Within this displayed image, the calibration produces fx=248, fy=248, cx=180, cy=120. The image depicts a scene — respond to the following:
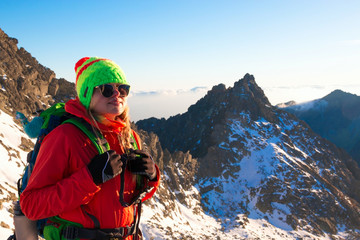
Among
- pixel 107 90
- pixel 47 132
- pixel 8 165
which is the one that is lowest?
pixel 8 165

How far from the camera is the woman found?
292 cm

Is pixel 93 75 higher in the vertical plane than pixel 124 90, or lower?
higher

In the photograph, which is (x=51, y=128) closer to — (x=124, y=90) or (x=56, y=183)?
(x=56, y=183)

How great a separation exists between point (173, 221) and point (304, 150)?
74903 mm

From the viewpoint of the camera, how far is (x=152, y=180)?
13.3 feet

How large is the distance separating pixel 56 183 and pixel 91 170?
1.41 ft

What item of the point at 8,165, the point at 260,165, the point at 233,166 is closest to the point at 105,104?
the point at 8,165

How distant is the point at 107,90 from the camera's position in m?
3.54

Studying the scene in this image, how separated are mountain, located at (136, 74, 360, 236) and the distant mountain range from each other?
34cm

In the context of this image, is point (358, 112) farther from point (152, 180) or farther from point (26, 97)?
point (152, 180)

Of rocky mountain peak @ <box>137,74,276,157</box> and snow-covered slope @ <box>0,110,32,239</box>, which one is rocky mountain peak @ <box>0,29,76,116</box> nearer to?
snow-covered slope @ <box>0,110,32,239</box>

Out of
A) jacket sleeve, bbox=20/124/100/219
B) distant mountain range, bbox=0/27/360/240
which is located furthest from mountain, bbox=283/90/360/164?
jacket sleeve, bbox=20/124/100/219

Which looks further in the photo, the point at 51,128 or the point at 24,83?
the point at 24,83

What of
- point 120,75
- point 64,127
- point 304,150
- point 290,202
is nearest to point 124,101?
point 120,75
